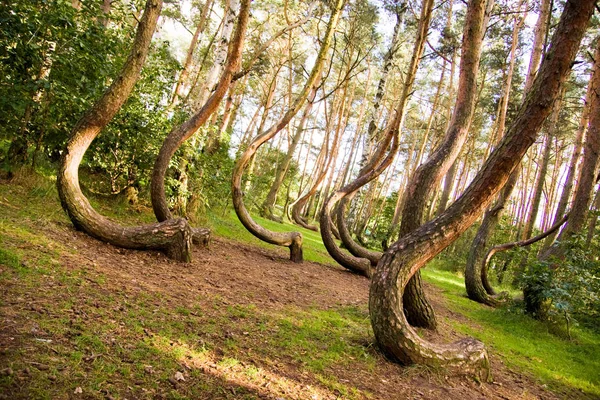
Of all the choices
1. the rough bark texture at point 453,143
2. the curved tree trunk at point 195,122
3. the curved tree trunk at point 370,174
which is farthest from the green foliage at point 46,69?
the rough bark texture at point 453,143

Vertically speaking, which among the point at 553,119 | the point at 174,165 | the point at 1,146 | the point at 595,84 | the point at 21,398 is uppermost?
the point at 553,119

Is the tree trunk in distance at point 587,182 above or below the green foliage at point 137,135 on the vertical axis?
above

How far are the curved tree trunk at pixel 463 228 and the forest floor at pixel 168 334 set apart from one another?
0.68 ft

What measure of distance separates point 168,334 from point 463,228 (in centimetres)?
304

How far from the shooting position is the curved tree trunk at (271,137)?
7.63 metres

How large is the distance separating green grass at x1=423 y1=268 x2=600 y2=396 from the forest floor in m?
0.32

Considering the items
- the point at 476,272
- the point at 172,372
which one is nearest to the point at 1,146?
the point at 172,372

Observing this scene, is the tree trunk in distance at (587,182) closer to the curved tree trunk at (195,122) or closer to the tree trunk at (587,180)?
the tree trunk at (587,180)

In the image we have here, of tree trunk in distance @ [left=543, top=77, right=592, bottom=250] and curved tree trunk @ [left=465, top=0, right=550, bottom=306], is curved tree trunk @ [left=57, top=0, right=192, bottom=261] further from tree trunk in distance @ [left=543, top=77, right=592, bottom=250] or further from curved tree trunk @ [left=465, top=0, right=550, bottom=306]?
tree trunk in distance @ [left=543, top=77, right=592, bottom=250]

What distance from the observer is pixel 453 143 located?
4902 millimetres

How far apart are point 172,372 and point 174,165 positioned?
590cm

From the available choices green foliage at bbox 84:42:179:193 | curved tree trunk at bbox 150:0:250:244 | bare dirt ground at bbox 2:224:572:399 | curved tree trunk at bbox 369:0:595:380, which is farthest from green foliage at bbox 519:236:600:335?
green foliage at bbox 84:42:179:193

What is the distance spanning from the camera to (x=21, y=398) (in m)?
1.94

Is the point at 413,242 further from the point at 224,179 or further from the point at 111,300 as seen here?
the point at 224,179
